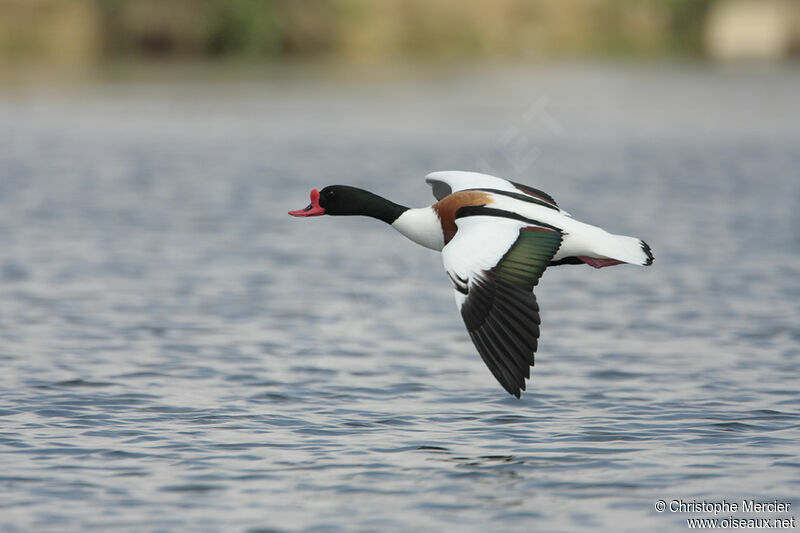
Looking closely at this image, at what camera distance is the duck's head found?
1045 cm

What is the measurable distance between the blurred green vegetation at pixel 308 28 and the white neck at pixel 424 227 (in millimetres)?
41290

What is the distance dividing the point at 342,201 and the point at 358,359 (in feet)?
5.44

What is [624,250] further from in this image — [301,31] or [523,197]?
[301,31]

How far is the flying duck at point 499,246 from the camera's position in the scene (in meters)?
8.09

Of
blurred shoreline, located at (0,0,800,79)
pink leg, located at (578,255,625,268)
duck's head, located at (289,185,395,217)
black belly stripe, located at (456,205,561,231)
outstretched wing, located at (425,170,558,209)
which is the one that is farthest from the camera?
blurred shoreline, located at (0,0,800,79)

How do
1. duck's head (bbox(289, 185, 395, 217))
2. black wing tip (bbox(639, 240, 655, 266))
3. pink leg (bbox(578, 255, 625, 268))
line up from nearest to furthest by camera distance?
black wing tip (bbox(639, 240, 655, 266)) → pink leg (bbox(578, 255, 625, 268)) → duck's head (bbox(289, 185, 395, 217))

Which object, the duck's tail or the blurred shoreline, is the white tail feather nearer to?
the duck's tail

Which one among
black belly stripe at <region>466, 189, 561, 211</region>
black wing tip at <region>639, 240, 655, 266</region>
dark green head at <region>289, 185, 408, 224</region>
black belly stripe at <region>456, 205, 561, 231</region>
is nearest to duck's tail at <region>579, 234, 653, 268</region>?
black wing tip at <region>639, 240, 655, 266</region>

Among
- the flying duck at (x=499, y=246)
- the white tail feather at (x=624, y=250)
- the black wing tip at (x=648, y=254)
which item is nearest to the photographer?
the flying duck at (x=499, y=246)

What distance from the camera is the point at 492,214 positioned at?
9242 millimetres

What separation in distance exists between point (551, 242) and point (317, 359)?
3.29m

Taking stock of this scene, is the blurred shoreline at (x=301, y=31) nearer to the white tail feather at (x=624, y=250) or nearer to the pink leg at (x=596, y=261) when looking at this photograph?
the pink leg at (x=596, y=261)

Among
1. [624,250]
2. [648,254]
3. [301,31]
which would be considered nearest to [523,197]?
[624,250]

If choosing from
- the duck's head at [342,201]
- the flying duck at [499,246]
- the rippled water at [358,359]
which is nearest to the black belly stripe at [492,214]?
the flying duck at [499,246]
